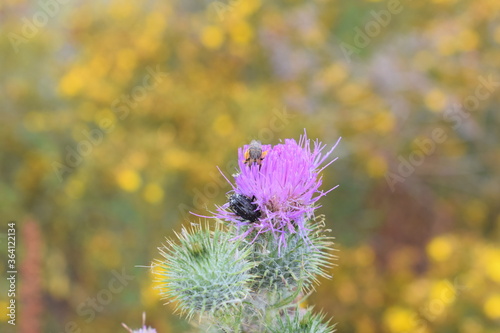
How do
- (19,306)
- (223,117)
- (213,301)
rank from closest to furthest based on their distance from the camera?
(213,301), (19,306), (223,117)

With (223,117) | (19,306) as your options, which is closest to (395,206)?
(223,117)

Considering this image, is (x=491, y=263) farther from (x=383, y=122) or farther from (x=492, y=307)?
(x=383, y=122)

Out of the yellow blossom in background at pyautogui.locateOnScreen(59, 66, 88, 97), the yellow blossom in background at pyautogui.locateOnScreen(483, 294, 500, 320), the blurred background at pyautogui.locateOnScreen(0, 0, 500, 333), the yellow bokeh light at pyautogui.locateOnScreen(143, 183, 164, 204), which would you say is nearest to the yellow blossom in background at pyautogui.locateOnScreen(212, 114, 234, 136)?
the blurred background at pyautogui.locateOnScreen(0, 0, 500, 333)

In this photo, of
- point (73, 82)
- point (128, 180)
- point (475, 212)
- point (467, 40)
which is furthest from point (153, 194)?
point (467, 40)

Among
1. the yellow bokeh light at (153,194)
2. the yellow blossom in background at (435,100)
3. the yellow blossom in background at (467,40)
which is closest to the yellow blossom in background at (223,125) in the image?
the yellow bokeh light at (153,194)

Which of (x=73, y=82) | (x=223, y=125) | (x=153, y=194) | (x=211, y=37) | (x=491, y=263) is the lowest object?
(x=491, y=263)

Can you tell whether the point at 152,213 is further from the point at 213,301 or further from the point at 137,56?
the point at 213,301
